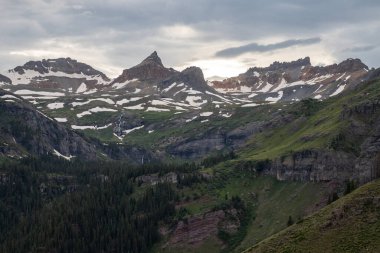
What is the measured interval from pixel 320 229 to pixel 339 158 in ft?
296

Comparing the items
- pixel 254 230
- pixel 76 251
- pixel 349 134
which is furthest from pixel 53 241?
pixel 349 134

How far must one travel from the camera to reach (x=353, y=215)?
102250 mm

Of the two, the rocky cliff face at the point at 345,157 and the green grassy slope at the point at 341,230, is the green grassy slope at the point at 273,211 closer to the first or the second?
the rocky cliff face at the point at 345,157

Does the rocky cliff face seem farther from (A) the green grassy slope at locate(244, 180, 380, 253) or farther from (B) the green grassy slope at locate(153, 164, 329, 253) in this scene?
(A) the green grassy slope at locate(244, 180, 380, 253)

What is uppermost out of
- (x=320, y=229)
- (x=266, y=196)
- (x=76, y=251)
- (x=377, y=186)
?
(x=377, y=186)

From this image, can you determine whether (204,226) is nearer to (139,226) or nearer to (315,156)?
(139,226)

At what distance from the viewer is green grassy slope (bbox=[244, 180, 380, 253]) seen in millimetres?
95250

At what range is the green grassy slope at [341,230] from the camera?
9525 centimetres

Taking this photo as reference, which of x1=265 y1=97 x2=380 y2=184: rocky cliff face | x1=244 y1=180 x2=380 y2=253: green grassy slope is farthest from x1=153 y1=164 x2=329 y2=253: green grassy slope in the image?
x1=244 y1=180 x2=380 y2=253: green grassy slope

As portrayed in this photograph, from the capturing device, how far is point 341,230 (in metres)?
100

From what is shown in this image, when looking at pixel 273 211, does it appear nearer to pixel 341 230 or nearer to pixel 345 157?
pixel 345 157

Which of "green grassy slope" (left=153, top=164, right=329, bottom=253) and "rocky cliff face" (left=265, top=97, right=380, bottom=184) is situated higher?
"rocky cliff face" (left=265, top=97, right=380, bottom=184)

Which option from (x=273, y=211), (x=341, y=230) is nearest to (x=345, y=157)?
(x=273, y=211)

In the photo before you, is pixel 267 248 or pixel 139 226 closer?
pixel 267 248
